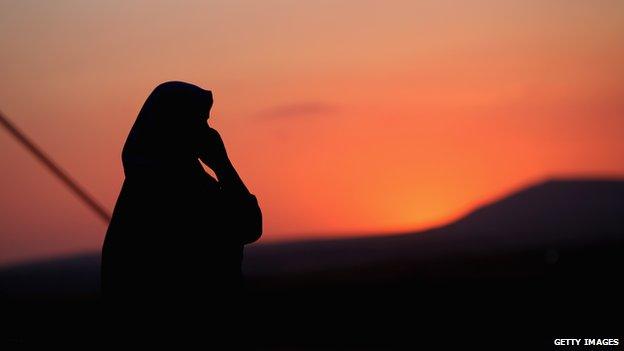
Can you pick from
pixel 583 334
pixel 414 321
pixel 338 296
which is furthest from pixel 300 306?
pixel 583 334

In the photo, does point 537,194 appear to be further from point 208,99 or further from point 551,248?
point 208,99

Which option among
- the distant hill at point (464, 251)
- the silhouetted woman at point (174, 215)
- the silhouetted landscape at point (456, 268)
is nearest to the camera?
the silhouetted woman at point (174, 215)

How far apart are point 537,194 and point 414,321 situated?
41902 mm

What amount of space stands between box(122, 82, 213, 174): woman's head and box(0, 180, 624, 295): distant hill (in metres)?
22.8

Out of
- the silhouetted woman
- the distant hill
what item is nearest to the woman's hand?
the silhouetted woman

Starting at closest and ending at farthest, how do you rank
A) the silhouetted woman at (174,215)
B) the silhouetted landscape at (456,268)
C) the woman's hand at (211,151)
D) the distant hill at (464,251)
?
the silhouetted woman at (174,215), the woman's hand at (211,151), the silhouetted landscape at (456,268), the distant hill at (464,251)

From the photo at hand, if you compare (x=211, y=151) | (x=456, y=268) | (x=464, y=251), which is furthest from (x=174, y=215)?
(x=464, y=251)

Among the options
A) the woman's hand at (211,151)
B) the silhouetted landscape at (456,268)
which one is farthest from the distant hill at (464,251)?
the woman's hand at (211,151)

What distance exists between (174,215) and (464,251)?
39.6 metres

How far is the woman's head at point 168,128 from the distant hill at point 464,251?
74.7ft

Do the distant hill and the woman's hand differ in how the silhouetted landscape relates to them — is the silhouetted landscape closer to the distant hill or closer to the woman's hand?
the distant hill

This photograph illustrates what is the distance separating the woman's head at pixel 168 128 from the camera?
472cm

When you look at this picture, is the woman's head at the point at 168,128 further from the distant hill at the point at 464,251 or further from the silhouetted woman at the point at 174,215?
the distant hill at the point at 464,251

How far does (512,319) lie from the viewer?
1566 cm
